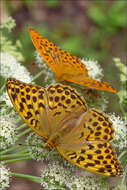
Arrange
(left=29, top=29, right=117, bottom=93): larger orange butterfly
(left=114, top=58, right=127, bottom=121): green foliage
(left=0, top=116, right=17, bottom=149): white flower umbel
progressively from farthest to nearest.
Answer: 1. (left=114, top=58, right=127, bottom=121): green foliage
2. (left=29, top=29, right=117, bottom=93): larger orange butterfly
3. (left=0, top=116, right=17, bottom=149): white flower umbel

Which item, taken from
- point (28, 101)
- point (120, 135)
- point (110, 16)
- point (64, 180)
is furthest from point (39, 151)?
point (110, 16)

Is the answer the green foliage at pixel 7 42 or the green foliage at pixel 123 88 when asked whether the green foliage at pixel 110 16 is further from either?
the green foliage at pixel 7 42

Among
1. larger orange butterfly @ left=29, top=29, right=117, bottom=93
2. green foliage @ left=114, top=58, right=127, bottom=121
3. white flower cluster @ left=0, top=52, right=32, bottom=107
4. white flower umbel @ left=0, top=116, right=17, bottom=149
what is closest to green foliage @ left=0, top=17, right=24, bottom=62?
white flower cluster @ left=0, top=52, right=32, bottom=107

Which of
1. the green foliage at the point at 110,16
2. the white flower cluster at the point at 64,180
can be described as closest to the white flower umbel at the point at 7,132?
the white flower cluster at the point at 64,180

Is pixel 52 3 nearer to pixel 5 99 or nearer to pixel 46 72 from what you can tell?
pixel 46 72

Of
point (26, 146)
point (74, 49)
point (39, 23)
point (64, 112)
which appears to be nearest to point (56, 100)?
point (64, 112)

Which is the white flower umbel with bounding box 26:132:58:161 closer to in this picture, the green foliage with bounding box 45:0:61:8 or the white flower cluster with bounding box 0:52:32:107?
the white flower cluster with bounding box 0:52:32:107

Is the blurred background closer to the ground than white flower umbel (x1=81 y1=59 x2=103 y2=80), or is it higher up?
higher up
